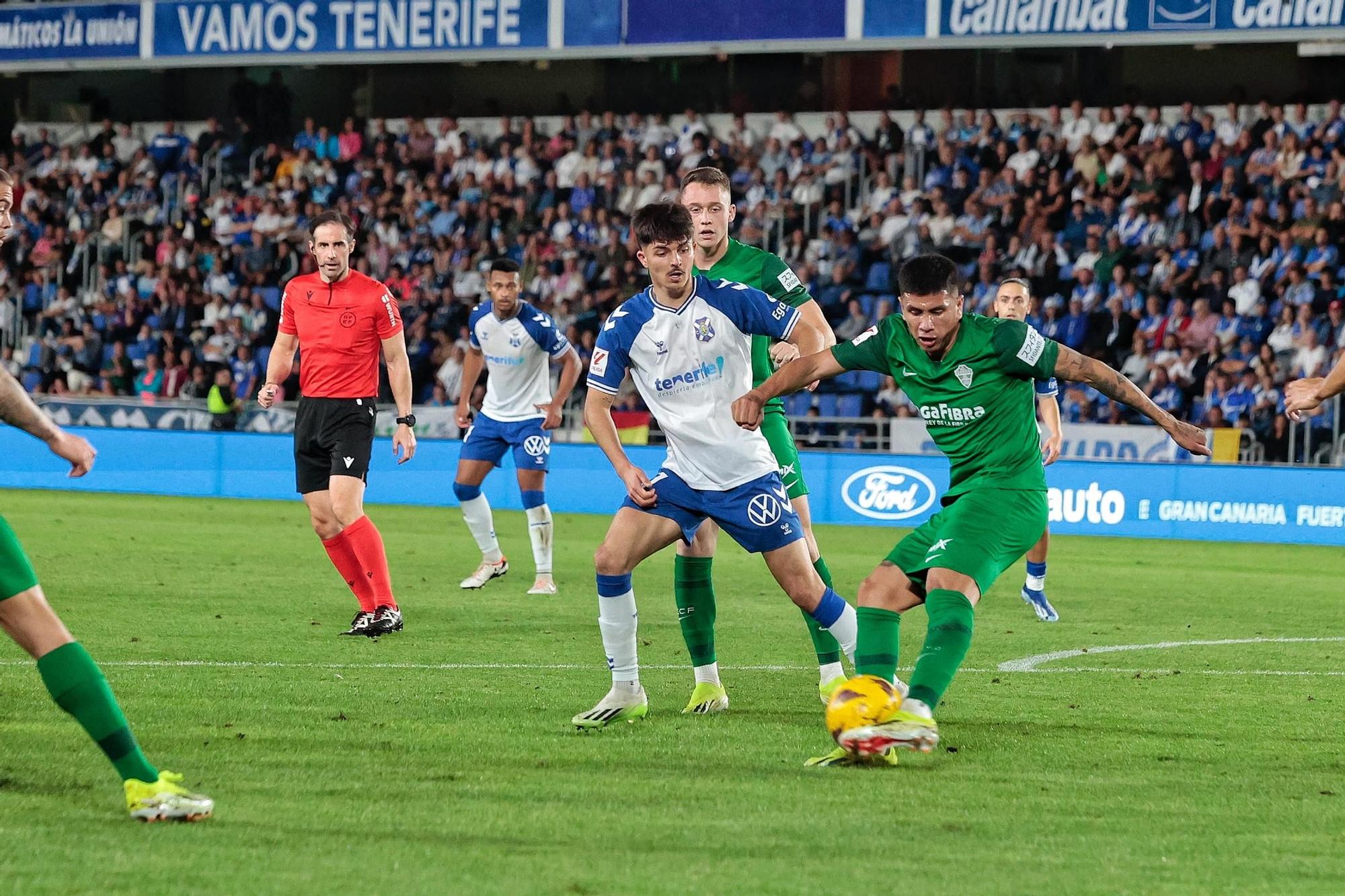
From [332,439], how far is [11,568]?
201 inches

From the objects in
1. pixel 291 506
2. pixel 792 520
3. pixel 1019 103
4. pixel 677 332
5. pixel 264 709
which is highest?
pixel 1019 103

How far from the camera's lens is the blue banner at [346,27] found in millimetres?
27234

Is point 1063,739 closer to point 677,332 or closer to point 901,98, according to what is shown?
point 677,332

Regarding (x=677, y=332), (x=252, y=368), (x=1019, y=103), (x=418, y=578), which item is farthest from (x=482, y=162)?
(x=677, y=332)

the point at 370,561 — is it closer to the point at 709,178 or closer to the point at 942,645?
the point at 709,178

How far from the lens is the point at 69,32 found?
2983 centimetres

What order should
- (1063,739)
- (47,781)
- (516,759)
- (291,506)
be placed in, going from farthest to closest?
(291,506) → (1063,739) → (516,759) → (47,781)

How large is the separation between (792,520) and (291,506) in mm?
15088

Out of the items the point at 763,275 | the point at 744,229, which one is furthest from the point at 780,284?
the point at 744,229

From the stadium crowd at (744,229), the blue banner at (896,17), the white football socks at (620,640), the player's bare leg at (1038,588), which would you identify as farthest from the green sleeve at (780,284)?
the blue banner at (896,17)

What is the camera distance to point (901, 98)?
28859mm

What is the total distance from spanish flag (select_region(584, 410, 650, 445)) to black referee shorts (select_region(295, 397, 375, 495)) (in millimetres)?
12345

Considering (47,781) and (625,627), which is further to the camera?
(625,627)

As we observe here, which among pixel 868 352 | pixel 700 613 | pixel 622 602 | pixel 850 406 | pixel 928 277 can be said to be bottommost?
pixel 850 406
